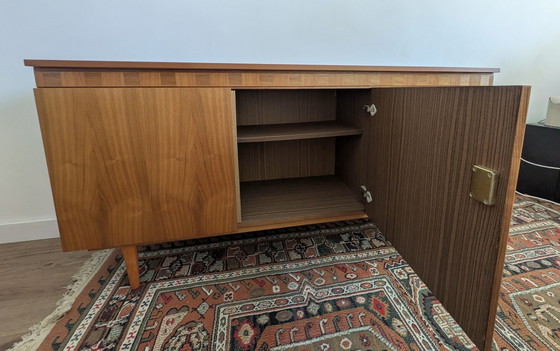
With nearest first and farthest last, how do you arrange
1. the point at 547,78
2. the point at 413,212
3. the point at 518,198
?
the point at 413,212, the point at 518,198, the point at 547,78

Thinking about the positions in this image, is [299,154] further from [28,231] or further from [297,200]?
[28,231]

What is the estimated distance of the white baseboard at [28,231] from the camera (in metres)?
1.06

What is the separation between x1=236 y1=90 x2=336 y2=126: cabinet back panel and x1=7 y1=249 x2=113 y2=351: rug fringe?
675 mm

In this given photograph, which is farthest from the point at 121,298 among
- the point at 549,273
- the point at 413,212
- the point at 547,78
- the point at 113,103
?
the point at 547,78

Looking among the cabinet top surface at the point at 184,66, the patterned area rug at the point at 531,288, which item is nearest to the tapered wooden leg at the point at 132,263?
the cabinet top surface at the point at 184,66

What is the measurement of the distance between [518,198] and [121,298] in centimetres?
166

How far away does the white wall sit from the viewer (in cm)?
94

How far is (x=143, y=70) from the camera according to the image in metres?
0.64

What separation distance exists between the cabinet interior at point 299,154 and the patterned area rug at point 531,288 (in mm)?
416

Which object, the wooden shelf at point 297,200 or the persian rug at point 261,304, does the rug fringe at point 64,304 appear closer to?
the persian rug at point 261,304

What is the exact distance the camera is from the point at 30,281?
0.85 meters

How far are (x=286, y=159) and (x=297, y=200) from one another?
0.95 feet

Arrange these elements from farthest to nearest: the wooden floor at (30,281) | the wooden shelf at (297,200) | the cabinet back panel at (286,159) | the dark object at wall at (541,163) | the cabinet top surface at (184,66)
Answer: the dark object at wall at (541,163) → the cabinet back panel at (286,159) → the wooden shelf at (297,200) → the wooden floor at (30,281) → the cabinet top surface at (184,66)

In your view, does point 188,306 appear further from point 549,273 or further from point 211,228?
point 549,273
